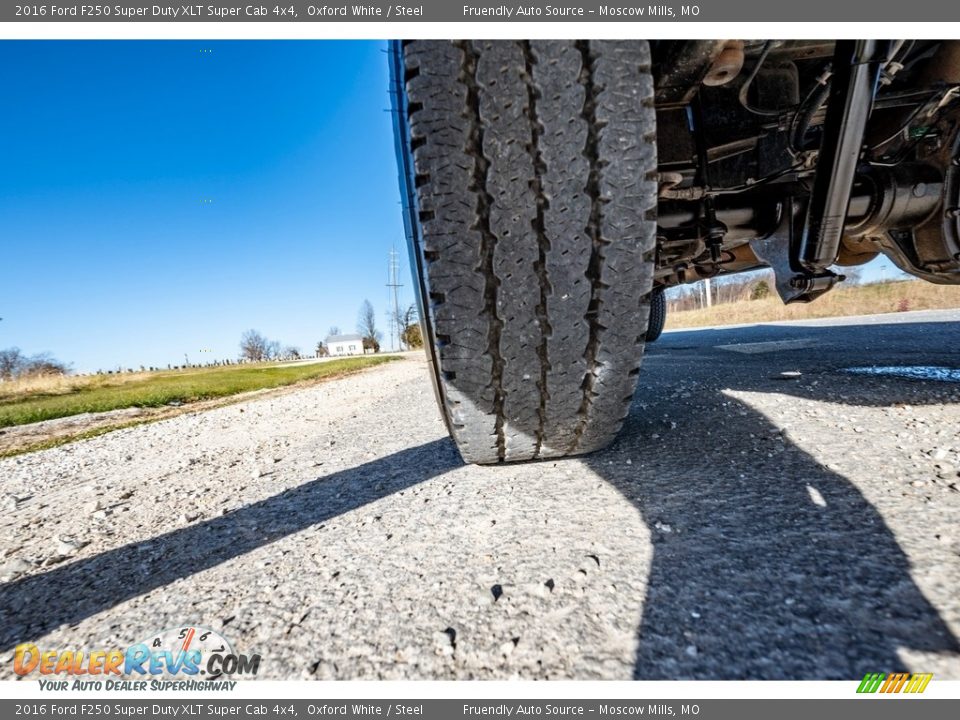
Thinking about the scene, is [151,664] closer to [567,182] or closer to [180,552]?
[180,552]

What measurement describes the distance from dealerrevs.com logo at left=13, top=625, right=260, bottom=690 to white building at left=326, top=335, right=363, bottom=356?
51310 mm

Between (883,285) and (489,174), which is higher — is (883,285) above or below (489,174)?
below

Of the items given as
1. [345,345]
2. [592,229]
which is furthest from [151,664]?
[345,345]

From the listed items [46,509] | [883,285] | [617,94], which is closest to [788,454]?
[617,94]

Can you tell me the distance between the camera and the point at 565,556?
2.47 ft

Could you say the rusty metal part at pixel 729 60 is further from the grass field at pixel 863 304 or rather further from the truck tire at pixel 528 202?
the grass field at pixel 863 304

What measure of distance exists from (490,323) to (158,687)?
83cm

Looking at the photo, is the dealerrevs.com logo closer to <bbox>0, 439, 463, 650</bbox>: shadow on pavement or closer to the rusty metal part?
<bbox>0, 439, 463, 650</bbox>: shadow on pavement

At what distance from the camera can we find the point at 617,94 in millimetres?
759

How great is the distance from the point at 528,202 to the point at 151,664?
1.05 m

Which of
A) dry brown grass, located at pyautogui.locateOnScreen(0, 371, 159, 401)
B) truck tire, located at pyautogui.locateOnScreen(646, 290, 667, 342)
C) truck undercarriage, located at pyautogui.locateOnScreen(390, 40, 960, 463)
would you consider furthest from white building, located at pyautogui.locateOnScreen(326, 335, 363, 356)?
truck undercarriage, located at pyautogui.locateOnScreen(390, 40, 960, 463)

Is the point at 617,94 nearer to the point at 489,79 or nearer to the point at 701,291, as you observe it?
the point at 489,79

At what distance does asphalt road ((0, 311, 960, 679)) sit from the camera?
0.54m

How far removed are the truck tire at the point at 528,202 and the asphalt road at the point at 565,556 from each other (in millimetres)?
363
